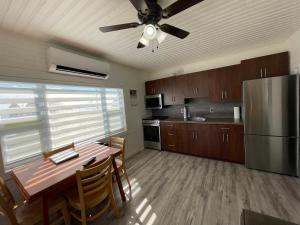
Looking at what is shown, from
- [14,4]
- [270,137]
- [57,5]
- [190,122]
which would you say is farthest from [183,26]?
[270,137]

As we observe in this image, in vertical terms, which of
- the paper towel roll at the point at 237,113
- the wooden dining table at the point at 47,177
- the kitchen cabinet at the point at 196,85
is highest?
the kitchen cabinet at the point at 196,85

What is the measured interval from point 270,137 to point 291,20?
1.86 m

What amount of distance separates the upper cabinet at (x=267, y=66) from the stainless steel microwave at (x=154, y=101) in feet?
7.10

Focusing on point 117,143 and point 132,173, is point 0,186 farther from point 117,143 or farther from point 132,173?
point 132,173

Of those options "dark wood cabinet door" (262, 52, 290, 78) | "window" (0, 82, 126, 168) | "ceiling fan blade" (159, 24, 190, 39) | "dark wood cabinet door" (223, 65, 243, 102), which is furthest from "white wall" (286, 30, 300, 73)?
"window" (0, 82, 126, 168)

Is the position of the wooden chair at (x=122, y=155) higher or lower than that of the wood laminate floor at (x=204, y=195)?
higher

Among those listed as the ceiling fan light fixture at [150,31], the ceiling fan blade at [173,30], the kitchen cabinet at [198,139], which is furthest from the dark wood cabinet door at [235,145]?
the ceiling fan light fixture at [150,31]

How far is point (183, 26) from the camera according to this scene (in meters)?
2.04

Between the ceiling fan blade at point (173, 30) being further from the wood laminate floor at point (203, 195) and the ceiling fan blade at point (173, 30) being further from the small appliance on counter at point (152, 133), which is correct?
the small appliance on counter at point (152, 133)

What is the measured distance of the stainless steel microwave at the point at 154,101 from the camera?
4250 millimetres

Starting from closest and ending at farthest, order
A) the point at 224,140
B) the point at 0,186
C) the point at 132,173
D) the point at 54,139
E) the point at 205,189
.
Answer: the point at 0,186 → the point at 205,189 → the point at 54,139 → the point at 132,173 → the point at 224,140

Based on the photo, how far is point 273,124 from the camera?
249 centimetres

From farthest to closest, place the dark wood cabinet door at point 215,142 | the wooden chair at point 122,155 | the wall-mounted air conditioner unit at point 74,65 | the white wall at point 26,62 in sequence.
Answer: the dark wood cabinet door at point 215,142
the wooden chair at point 122,155
the wall-mounted air conditioner unit at point 74,65
the white wall at point 26,62

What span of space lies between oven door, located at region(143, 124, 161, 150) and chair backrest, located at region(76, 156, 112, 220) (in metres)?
2.57
